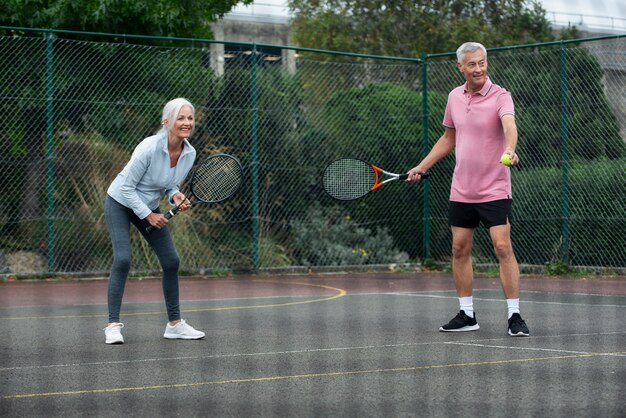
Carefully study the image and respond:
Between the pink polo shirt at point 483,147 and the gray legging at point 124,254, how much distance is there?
6.86ft

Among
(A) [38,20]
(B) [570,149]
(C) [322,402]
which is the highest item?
(A) [38,20]

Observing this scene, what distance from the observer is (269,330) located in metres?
8.02

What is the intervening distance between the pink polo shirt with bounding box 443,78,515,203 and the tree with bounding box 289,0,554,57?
26.9 meters

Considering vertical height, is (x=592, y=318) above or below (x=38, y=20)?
below

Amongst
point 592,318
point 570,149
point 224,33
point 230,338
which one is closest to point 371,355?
point 230,338

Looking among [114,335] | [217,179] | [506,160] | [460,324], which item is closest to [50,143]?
[217,179]

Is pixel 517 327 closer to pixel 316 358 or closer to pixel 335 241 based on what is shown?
pixel 316 358

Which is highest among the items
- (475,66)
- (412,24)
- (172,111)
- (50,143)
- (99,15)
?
(412,24)

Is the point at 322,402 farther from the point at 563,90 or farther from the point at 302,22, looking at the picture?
the point at 302,22

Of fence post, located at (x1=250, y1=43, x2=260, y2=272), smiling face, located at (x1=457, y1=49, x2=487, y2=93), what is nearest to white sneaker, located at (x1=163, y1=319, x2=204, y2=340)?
smiling face, located at (x1=457, y1=49, x2=487, y2=93)

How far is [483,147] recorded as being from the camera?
7500mm

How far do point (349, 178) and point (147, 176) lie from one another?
7.00 ft

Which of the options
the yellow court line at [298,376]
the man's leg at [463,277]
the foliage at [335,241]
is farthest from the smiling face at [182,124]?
the foliage at [335,241]

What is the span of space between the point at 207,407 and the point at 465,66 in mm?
3578
